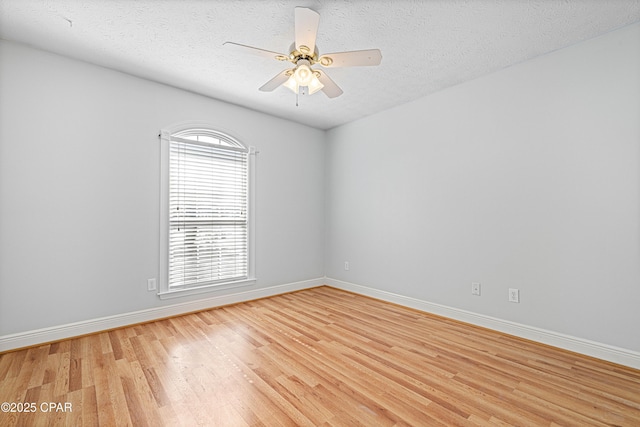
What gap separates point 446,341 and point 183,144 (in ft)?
11.6

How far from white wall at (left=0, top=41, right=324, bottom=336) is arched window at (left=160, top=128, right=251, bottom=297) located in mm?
146

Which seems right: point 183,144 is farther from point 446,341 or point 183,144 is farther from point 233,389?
point 446,341

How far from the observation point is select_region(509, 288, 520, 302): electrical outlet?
9.05 ft

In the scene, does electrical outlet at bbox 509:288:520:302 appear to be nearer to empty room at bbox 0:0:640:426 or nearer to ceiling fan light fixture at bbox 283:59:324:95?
empty room at bbox 0:0:640:426

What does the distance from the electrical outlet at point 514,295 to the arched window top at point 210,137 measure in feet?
11.6

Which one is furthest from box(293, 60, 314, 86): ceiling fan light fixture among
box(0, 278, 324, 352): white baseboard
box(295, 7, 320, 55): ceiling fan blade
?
box(0, 278, 324, 352): white baseboard

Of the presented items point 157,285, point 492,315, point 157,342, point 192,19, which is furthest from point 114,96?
point 492,315

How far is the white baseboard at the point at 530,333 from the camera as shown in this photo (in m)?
2.21

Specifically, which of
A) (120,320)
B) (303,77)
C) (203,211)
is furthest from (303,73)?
(120,320)

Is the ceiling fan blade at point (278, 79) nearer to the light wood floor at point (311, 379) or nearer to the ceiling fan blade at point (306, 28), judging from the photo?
the ceiling fan blade at point (306, 28)

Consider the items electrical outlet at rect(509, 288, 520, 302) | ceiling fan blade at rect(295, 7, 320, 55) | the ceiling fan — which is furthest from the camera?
electrical outlet at rect(509, 288, 520, 302)

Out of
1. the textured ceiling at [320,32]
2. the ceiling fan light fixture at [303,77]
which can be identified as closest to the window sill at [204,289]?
the textured ceiling at [320,32]

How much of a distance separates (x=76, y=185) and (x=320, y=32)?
2658 mm

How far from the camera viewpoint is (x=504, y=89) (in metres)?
2.87
